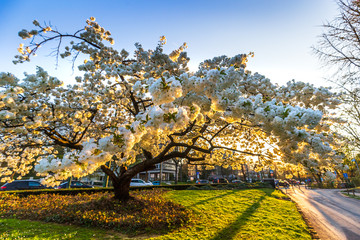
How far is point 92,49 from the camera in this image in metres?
6.17

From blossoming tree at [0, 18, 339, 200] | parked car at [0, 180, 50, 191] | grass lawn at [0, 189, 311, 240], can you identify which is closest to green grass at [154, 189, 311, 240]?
grass lawn at [0, 189, 311, 240]

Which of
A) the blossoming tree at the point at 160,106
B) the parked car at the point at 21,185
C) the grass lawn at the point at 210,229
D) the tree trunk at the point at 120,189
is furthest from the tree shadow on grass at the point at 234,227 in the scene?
the parked car at the point at 21,185

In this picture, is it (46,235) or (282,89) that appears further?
→ (282,89)

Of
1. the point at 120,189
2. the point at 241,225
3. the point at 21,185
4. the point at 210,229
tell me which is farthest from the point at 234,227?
the point at 21,185

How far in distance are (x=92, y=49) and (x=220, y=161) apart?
10051 mm

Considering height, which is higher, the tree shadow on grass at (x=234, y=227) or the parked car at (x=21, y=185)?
the parked car at (x=21, y=185)

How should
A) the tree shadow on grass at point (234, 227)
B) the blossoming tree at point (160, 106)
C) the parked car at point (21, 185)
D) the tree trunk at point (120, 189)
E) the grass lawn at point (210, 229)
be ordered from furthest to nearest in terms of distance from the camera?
the parked car at point (21, 185)
the tree trunk at point (120, 189)
the tree shadow on grass at point (234, 227)
the grass lawn at point (210, 229)
the blossoming tree at point (160, 106)

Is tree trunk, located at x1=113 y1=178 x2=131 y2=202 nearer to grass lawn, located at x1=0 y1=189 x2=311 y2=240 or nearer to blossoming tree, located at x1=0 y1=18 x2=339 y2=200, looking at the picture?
blossoming tree, located at x1=0 y1=18 x2=339 y2=200

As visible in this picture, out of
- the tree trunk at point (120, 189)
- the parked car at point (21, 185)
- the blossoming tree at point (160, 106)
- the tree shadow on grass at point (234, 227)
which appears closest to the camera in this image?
the blossoming tree at point (160, 106)

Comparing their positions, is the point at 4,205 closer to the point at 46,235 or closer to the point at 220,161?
the point at 46,235

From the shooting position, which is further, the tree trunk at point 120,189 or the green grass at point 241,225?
the tree trunk at point 120,189

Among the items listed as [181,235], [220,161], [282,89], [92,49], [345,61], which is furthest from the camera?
[220,161]

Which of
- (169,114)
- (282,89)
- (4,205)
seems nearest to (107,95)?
(169,114)

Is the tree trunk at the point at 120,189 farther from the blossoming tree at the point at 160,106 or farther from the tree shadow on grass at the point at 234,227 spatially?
the tree shadow on grass at the point at 234,227
